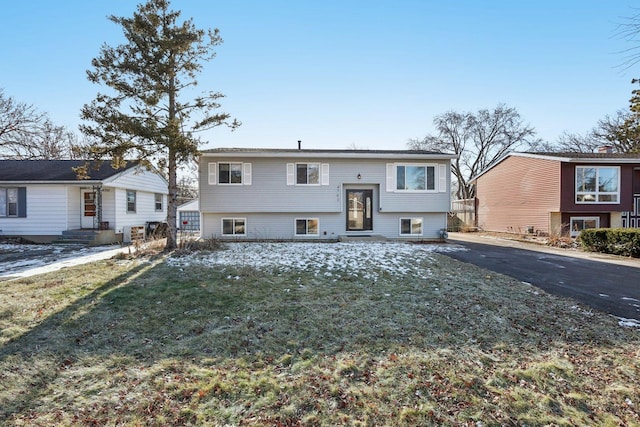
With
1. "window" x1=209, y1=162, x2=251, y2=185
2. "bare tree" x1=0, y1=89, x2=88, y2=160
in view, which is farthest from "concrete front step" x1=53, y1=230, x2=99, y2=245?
"bare tree" x1=0, y1=89, x2=88, y2=160

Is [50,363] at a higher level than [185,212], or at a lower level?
lower

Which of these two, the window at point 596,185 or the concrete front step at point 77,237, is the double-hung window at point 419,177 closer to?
the window at point 596,185

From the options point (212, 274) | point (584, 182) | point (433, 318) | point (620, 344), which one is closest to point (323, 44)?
point (212, 274)

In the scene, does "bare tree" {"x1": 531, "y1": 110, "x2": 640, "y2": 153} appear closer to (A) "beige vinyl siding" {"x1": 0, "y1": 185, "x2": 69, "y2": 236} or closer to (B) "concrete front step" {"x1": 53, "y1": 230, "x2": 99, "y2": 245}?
(B) "concrete front step" {"x1": 53, "y1": 230, "x2": 99, "y2": 245}

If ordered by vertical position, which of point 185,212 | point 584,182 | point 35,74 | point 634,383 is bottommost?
point 634,383

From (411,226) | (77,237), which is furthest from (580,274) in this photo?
(77,237)

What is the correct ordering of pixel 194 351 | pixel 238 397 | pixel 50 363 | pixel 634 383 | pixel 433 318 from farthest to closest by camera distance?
1. pixel 433 318
2. pixel 194 351
3. pixel 50 363
4. pixel 634 383
5. pixel 238 397

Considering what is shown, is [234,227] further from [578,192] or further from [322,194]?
[578,192]

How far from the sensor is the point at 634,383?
3.20 meters

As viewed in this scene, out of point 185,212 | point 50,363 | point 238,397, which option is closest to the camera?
point 238,397

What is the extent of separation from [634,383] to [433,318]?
2150 mm

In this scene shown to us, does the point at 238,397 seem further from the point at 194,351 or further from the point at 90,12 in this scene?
the point at 90,12

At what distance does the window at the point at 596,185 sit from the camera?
53.5 ft

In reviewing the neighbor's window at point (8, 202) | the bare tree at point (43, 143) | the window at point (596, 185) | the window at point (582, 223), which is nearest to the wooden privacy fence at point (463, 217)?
the window at point (582, 223)
